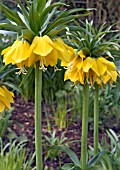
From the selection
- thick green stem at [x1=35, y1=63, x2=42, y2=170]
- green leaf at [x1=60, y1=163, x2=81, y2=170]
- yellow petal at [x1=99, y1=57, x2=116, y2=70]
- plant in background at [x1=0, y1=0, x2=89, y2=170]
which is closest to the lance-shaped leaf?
plant in background at [x1=0, y1=0, x2=89, y2=170]

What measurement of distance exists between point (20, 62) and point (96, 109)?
1.53ft

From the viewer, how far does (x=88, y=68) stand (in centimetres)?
131

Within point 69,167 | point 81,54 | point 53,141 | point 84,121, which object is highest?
point 81,54

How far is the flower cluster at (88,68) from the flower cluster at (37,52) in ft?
0.48

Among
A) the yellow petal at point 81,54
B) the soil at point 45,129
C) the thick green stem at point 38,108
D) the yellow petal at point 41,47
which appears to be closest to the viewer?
the yellow petal at point 41,47

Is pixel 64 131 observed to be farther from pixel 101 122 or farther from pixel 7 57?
pixel 7 57

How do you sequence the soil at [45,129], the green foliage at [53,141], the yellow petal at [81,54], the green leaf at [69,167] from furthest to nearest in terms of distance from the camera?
the soil at [45,129]
the green foliage at [53,141]
the green leaf at [69,167]
the yellow petal at [81,54]

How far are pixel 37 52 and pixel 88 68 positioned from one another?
0.25 metres

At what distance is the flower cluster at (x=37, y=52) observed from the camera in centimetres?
113

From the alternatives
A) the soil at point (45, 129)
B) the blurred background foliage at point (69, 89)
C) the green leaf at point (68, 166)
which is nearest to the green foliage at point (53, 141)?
the soil at point (45, 129)

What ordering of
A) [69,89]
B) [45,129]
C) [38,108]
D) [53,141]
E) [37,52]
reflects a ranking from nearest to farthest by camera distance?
1. [37,52]
2. [38,108]
3. [53,141]
4. [45,129]
5. [69,89]

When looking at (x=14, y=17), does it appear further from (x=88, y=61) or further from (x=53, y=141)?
(x=53, y=141)

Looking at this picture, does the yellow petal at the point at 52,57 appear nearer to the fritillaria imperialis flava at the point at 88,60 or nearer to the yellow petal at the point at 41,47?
the yellow petal at the point at 41,47

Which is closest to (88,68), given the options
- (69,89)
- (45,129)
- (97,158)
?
(97,158)
